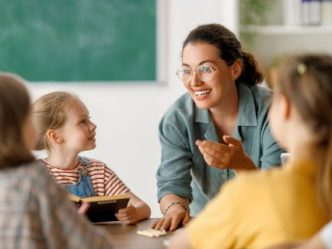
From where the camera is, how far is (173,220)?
7.66 ft

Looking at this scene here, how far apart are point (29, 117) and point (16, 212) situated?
212mm

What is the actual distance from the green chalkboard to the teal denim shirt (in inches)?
59.4

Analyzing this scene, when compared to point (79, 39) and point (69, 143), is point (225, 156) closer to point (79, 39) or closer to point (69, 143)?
point (69, 143)

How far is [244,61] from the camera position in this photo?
2850mm

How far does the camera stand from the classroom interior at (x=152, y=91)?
420 centimetres

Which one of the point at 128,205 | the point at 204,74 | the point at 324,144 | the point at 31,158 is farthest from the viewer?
the point at 204,74

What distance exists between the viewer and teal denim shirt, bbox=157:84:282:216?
2.73m

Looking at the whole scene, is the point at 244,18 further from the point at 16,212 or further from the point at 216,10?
the point at 16,212

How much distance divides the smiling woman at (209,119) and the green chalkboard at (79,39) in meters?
1.47

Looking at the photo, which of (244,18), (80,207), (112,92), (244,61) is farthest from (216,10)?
(80,207)

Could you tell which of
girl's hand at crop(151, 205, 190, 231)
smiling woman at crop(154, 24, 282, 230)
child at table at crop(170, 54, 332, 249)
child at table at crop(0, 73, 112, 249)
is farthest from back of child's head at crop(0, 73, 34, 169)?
smiling woman at crop(154, 24, 282, 230)

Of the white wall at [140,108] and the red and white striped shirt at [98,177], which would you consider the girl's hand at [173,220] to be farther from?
the white wall at [140,108]

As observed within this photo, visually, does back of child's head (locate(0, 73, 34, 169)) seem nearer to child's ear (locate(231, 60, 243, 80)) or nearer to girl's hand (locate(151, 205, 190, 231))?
girl's hand (locate(151, 205, 190, 231))

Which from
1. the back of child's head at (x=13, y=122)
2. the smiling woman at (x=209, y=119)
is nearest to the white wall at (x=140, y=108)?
the smiling woman at (x=209, y=119)
